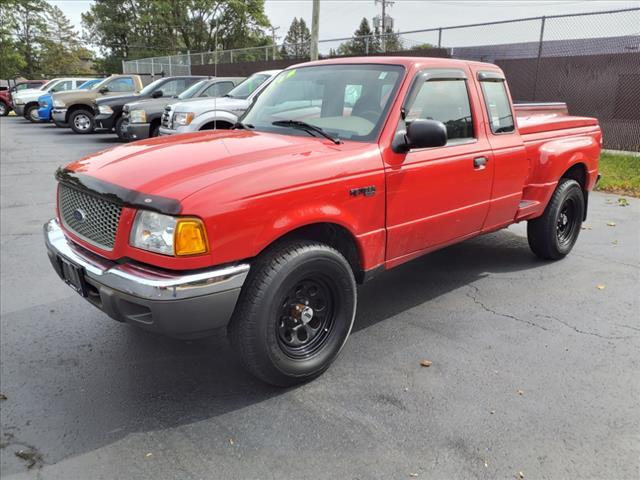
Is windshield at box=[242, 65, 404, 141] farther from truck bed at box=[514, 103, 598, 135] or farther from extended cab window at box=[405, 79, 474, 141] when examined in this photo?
truck bed at box=[514, 103, 598, 135]

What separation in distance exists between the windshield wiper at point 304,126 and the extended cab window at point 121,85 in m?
14.7

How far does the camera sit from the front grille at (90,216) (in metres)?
2.72

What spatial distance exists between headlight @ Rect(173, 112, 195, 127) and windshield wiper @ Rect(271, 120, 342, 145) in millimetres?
5959

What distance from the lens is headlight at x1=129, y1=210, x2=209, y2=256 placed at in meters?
2.45

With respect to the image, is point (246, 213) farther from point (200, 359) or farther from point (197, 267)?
point (200, 359)

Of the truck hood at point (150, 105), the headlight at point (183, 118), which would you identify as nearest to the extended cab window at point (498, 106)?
the headlight at point (183, 118)

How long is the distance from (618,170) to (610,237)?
4199mm

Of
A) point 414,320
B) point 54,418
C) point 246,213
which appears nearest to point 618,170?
point 414,320

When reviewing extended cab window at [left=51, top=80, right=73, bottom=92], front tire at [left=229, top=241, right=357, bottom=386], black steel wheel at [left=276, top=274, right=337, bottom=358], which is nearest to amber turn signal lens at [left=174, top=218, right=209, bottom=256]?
front tire at [left=229, top=241, right=357, bottom=386]

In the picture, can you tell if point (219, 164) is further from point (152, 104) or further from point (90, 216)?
point (152, 104)

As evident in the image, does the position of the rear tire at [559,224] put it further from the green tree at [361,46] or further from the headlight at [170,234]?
the green tree at [361,46]

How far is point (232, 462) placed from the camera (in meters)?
2.43

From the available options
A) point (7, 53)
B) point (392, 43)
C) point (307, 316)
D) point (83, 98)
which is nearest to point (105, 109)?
point (83, 98)

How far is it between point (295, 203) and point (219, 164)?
18.3 inches
